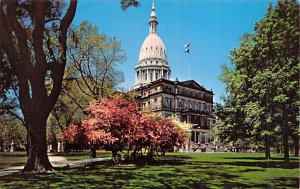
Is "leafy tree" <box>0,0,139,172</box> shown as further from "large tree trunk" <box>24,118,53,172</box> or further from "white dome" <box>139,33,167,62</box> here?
"white dome" <box>139,33,167,62</box>

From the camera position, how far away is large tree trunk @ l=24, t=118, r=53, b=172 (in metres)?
10.4

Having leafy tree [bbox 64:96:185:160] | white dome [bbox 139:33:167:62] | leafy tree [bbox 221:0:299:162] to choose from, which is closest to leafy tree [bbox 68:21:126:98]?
white dome [bbox 139:33:167:62]

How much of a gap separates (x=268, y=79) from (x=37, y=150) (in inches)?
323

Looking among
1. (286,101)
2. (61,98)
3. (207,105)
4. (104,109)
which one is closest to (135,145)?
(104,109)

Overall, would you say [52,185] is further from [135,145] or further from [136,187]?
[135,145]

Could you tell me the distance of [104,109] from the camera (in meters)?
13.9

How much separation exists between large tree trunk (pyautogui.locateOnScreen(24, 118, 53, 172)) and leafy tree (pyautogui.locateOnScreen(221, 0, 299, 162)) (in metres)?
7.67

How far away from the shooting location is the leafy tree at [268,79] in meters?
10.4

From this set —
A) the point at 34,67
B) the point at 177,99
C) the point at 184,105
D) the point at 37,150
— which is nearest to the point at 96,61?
the point at 34,67

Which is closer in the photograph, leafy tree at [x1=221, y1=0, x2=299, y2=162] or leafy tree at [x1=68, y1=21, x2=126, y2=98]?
leafy tree at [x1=221, y1=0, x2=299, y2=162]

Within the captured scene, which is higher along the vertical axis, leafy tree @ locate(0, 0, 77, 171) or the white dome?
the white dome

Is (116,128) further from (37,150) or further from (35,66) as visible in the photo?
(35,66)

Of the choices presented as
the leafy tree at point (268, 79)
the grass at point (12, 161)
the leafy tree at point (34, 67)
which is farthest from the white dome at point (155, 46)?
the grass at point (12, 161)

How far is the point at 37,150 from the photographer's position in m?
10.4
